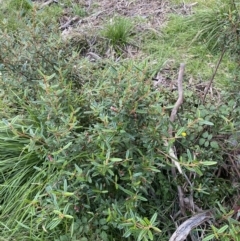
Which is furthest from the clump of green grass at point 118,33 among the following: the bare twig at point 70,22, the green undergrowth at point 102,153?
the green undergrowth at point 102,153

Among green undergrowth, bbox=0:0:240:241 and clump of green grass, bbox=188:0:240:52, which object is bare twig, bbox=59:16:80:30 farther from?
green undergrowth, bbox=0:0:240:241

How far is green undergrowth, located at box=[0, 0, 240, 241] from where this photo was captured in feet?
6.53

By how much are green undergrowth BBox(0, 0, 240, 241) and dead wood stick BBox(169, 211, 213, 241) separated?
0.14ft

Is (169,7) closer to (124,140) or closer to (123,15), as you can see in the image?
(123,15)

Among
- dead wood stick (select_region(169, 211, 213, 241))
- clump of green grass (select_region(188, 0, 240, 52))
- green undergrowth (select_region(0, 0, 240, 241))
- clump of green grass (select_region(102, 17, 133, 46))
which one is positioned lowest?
clump of green grass (select_region(188, 0, 240, 52))

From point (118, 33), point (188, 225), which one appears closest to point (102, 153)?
point (188, 225)

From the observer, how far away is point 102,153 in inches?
77.7

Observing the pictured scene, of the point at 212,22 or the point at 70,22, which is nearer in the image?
the point at 212,22

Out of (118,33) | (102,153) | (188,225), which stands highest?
(102,153)

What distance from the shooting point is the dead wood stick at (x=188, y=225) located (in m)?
1.94

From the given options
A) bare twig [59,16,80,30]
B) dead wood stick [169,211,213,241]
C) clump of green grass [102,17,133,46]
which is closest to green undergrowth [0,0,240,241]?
dead wood stick [169,211,213,241]

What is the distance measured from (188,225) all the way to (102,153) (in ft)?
1.70

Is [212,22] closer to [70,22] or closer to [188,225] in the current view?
[70,22]

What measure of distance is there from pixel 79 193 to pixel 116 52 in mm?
2021
